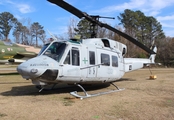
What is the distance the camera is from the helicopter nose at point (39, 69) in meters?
7.26

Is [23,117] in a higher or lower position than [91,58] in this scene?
lower

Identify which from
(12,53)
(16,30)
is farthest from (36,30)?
(12,53)

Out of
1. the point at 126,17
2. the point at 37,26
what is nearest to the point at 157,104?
the point at 126,17

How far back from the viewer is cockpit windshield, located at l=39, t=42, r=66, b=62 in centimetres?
802

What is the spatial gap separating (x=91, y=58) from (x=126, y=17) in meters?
54.4

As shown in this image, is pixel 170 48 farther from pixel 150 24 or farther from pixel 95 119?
pixel 95 119

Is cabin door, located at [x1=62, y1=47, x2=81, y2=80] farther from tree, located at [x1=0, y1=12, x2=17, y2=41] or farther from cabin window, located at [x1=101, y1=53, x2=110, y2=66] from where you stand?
tree, located at [x1=0, y1=12, x2=17, y2=41]

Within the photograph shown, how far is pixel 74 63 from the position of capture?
835 centimetres

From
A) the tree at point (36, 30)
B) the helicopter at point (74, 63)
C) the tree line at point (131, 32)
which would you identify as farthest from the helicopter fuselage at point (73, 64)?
the tree at point (36, 30)

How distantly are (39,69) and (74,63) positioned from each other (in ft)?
5.32

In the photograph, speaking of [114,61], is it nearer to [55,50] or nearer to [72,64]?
[72,64]

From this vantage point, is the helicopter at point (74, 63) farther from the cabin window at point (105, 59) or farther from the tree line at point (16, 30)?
the tree line at point (16, 30)

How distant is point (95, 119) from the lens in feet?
16.9

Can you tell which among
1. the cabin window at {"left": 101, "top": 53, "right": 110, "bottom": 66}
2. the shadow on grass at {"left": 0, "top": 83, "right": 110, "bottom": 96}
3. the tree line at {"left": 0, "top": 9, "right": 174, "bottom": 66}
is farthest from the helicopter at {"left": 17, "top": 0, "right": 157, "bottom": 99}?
the tree line at {"left": 0, "top": 9, "right": 174, "bottom": 66}
